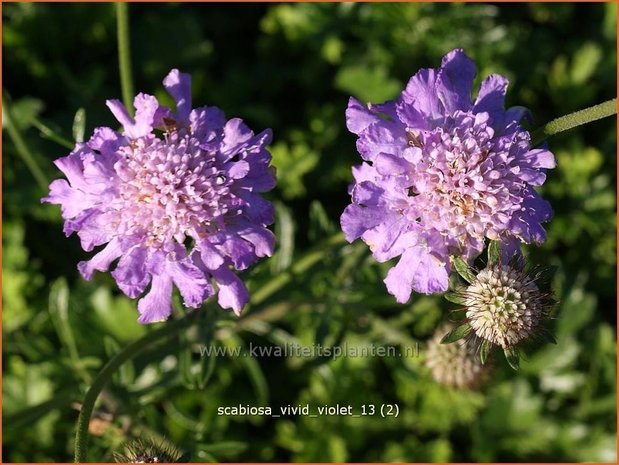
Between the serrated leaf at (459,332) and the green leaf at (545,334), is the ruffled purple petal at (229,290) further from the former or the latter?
the green leaf at (545,334)

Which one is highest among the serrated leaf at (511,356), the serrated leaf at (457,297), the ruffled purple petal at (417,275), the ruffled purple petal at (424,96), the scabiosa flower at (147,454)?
the ruffled purple petal at (424,96)

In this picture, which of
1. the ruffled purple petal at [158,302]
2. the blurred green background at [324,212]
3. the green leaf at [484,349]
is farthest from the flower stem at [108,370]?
the green leaf at [484,349]

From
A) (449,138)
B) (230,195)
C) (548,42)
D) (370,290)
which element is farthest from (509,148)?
(548,42)

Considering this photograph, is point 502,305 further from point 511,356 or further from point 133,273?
point 133,273

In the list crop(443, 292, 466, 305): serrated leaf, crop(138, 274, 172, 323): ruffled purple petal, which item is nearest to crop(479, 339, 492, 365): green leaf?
crop(443, 292, 466, 305): serrated leaf

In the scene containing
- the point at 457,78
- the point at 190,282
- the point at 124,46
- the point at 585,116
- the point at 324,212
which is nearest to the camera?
the point at 585,116

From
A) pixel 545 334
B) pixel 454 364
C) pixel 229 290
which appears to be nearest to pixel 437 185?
pixel 545 334
